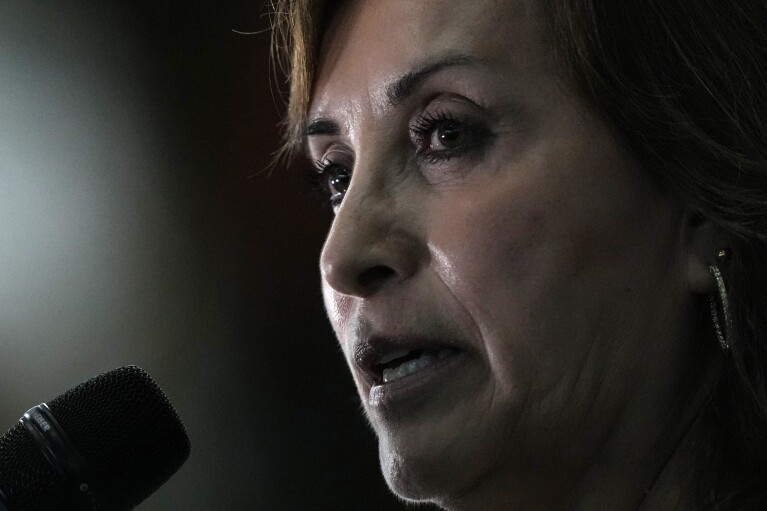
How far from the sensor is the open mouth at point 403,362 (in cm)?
105

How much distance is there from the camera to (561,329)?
102 centimetres

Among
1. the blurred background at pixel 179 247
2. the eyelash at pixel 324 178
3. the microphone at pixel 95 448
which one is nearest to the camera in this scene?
the microphone at pixel 95 448

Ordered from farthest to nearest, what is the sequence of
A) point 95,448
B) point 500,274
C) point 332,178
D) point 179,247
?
point 179,247, point 332,178, point 500,274, point 95,448

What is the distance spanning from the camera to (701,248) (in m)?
1.07

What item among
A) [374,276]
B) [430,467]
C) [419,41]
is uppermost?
[419,41]

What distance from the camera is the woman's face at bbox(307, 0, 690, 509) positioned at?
1022 mm

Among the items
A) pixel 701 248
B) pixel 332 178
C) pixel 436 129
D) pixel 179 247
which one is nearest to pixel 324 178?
pixel 332 178

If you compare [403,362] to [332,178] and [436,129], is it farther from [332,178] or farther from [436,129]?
[332,178]

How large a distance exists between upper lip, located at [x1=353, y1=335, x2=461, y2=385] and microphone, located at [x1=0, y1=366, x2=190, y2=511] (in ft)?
0.74

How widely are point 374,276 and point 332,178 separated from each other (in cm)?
33

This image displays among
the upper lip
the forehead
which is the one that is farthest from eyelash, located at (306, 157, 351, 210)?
the upper lip

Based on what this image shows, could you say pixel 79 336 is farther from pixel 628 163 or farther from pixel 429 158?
pixel 628 163

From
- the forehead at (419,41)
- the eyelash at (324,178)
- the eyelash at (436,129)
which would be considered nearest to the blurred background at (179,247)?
the eyelash at (324,178)

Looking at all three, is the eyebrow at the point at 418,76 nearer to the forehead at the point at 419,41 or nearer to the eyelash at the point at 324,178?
the forehead at the point at 419,41
